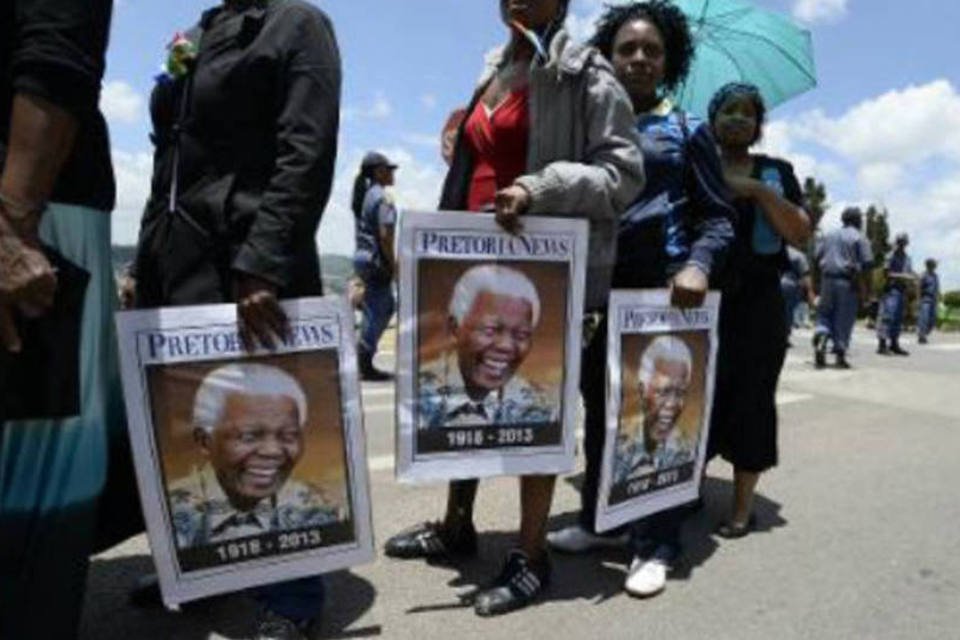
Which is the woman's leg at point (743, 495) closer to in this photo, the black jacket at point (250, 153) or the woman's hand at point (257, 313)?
the black jacket at point (250, 153)

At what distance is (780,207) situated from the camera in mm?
4582

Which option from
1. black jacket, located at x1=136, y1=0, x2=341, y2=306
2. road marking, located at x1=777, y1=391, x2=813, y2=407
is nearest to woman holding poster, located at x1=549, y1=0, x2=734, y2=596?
black jacket, located at x1=136, y1=0, x2=341, y2=306

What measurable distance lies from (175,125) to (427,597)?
5.64 feet

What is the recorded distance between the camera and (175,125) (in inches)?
126

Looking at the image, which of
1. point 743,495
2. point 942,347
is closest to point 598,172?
point 743,495

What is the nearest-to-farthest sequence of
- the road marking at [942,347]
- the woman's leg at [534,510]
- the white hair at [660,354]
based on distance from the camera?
the woman's leg at [534,510] < the white hair at [660,354] < the road marking at [942,347]

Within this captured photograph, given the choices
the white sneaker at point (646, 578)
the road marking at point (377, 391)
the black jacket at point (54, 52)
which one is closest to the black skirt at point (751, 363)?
the white sneaker at point (646, 578)

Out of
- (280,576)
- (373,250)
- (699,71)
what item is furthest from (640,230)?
(373,250)

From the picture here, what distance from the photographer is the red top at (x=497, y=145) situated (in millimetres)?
3641

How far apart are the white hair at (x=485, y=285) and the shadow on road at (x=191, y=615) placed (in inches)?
39.5

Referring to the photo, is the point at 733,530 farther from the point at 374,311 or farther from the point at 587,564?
the point at 374,311

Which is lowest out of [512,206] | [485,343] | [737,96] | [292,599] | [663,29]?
[292,599]

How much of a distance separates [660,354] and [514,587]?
3.06 ft

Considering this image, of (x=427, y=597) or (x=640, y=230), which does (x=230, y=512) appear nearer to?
(x=427, y=597)
